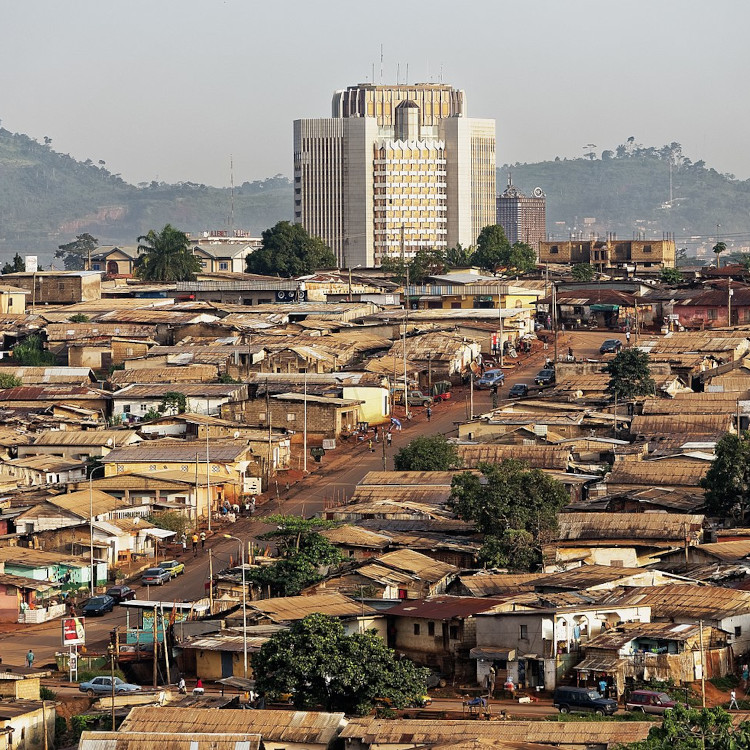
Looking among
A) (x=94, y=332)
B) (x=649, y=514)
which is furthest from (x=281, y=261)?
(x=649, y=514)

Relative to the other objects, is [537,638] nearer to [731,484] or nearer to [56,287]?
[731,484]

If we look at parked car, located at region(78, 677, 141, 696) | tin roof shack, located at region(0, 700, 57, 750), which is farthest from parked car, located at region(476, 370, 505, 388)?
tin roof shack, located at region(0, 700, 57, 750)

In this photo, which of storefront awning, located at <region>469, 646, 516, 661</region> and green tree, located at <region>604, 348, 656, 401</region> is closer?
storefront awning, located at <region>469, 646, 516, 661</region>

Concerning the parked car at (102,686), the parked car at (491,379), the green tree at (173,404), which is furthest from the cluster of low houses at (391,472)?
→ the parked car at (102,686)

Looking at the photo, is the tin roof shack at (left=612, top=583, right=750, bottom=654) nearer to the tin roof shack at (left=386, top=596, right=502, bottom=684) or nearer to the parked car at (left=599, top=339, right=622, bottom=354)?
the tin roof shack at (left=386, top=596, right=502, bottom=684)

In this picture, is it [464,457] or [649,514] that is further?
[464,457]

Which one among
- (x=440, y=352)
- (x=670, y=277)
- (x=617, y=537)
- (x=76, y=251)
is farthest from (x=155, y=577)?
Result: (x=76, y=251)

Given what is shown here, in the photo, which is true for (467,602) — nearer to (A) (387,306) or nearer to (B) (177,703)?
(B) (177,703)
